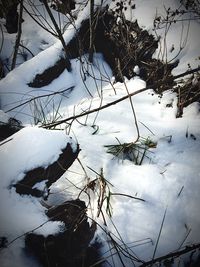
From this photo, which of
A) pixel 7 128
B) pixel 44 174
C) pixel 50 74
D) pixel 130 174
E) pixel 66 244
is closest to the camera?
pixel 66 244

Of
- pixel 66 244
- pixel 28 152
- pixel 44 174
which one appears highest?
pixel 28 152

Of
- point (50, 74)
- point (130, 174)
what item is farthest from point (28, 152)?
point (50, 74)

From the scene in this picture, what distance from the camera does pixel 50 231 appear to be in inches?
46.8

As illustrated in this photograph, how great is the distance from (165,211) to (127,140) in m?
0.59

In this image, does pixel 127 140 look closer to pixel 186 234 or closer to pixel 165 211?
pixel 165 211

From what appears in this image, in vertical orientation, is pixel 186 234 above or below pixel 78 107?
below

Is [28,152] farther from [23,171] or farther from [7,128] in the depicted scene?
[7,128]

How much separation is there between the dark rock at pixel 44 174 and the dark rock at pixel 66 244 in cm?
15

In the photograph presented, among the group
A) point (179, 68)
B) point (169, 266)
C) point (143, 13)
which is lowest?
point (169, 266)

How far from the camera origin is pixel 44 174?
4.34 feet

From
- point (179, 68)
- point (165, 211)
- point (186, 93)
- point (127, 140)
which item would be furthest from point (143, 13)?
point (165, 211)

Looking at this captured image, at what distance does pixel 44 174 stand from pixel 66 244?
380 mm

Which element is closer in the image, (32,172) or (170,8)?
(32,172)

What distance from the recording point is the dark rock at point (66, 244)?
3.93ft
